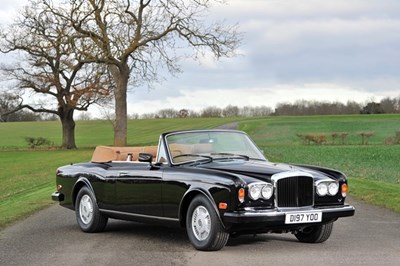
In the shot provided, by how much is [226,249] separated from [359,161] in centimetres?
2828

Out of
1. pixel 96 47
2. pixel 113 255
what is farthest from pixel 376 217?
pixel 96 47

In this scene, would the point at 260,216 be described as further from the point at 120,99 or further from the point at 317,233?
the point at 120,99

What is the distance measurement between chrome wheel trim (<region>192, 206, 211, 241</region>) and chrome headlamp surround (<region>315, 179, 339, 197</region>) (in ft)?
4.47

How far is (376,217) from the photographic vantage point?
1116 centimetres

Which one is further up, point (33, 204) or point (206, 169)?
point (206, 169)

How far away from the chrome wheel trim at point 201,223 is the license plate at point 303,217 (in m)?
0.93

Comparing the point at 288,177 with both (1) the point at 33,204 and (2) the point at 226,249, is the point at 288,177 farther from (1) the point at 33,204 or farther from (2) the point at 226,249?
(1) the point at 33,204

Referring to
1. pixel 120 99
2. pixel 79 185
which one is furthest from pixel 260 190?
pixel 120 99

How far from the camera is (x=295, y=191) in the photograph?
25.4 feet

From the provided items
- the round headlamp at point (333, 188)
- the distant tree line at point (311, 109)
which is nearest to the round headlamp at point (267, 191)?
the round headlamp at point (333, 188)

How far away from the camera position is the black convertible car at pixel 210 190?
7523 millimetres

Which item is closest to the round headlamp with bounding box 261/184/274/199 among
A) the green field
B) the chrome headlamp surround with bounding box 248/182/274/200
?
the chrome headlamp surround with bounding box 248/182/274/200

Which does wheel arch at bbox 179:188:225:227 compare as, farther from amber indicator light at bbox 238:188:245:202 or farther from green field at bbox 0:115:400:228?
green field at bbox 0:115:400:228

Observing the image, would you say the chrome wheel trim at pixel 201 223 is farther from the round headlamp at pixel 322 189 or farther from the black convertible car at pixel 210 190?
the round headlamp at pixel 322 189
